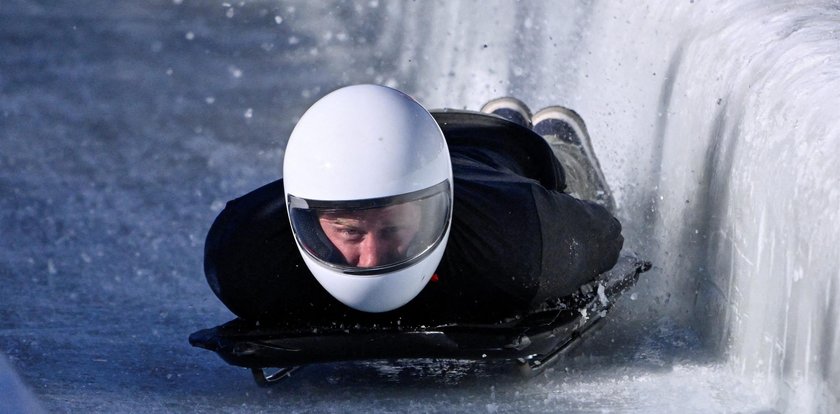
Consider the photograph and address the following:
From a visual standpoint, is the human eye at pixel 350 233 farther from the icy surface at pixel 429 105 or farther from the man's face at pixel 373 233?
the icy surface at pixel 429 105

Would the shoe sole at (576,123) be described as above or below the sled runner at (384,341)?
above

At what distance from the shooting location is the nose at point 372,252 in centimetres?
217

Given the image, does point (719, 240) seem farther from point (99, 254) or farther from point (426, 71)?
point (426, 71)

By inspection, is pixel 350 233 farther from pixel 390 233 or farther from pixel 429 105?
pixel 429 105

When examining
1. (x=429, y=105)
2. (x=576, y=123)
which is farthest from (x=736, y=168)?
(x=429, y=105)

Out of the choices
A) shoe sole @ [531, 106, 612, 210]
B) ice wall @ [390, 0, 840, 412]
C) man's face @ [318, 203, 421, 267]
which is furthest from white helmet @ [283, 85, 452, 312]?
shoe sole @ [531, 106, 612, 210]

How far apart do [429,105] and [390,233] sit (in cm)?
307

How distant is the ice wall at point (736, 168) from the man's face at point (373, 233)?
0.70 meters

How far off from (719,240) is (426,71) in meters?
2.96

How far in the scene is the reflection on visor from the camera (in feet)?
7.05

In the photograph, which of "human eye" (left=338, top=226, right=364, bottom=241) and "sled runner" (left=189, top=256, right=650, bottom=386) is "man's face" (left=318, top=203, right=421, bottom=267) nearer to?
"human eye" (left=338, top=226, right=364, bottom=241)

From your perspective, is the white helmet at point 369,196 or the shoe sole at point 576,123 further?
the shoe sole at point 576,123

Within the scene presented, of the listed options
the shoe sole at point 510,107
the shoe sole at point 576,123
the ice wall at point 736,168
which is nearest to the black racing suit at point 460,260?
the ice wall at point 736,168

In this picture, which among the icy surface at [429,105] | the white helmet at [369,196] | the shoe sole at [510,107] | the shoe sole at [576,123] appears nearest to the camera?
the white helmet at [369,196]
